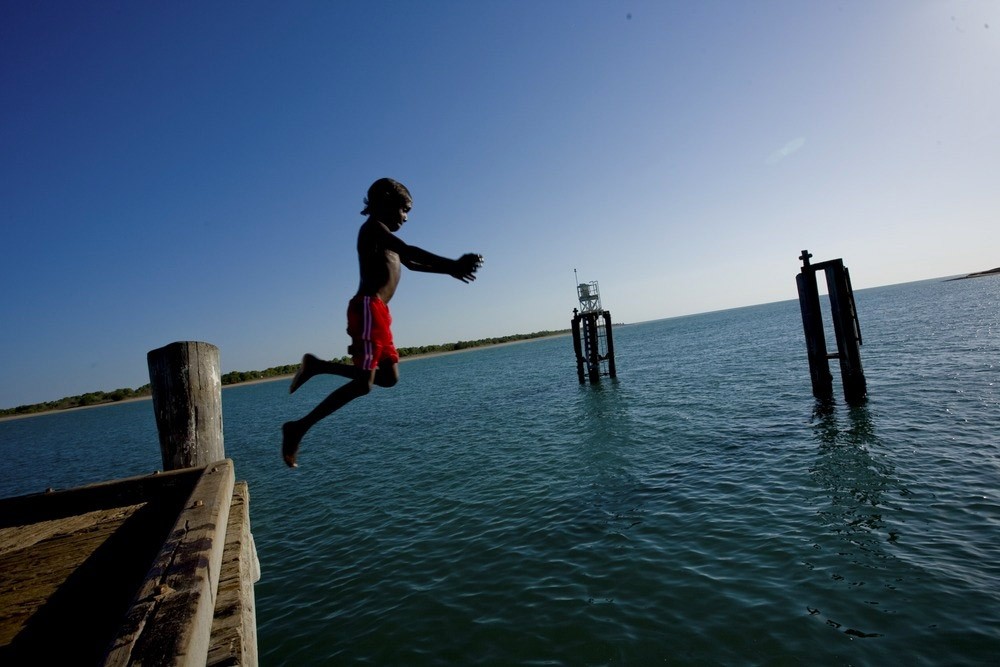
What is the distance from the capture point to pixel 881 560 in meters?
6.19

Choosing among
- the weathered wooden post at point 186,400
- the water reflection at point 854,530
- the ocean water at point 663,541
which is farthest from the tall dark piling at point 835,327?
the weathered wooden post at point 186,400

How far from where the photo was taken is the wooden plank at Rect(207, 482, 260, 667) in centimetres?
177

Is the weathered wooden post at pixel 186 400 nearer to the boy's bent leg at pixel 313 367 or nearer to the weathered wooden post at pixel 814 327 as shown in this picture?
the boy's bent leg at pixel 313 367

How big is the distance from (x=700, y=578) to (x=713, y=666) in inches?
63.2

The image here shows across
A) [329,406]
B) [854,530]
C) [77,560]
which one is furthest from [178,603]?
[854,530]

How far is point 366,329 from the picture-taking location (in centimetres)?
328

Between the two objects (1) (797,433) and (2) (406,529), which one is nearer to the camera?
(2) (406,529)

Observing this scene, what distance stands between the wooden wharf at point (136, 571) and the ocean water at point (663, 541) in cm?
281

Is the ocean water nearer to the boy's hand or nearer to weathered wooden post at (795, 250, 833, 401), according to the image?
weathered wooden post at (795, 250, 833, 401)

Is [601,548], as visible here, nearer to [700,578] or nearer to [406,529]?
[700,578]

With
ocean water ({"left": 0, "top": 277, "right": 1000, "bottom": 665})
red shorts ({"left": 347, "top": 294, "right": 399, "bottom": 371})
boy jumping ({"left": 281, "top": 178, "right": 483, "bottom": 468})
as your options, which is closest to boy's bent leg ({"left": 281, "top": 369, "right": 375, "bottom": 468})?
boy jumping ({"left": 281, "top": 178, "right": 483, "bottom": 468})

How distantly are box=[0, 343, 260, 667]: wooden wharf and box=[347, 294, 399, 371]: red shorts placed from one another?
126 cm

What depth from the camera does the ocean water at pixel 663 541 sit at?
5.18 metres

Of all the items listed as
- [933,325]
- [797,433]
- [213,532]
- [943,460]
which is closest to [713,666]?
[213,532]
